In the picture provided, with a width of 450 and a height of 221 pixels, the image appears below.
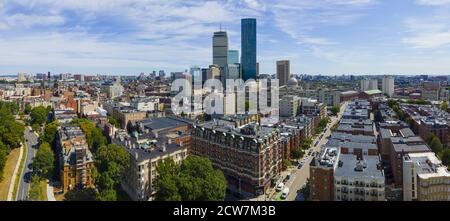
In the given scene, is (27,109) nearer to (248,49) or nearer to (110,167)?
(110,167)

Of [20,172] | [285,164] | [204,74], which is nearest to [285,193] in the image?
[285,164]

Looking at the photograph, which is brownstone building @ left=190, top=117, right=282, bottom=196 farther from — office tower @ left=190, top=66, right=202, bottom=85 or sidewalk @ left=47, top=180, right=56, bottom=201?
office tower @ left=190, top=66, right=202, bottom=85

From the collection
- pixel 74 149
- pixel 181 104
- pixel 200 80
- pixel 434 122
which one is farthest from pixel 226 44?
pixel 74 149

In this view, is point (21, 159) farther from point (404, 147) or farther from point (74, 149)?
point (404, 147)

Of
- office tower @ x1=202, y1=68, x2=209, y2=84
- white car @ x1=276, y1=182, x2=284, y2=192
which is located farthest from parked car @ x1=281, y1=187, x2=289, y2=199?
office tower @ x1=202, y1=68, x2=209, y2=84

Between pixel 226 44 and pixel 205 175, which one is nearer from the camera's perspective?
pixel 205 175

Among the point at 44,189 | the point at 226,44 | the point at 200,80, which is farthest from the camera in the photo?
the point at 226,44

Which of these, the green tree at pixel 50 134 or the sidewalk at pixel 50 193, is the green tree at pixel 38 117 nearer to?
the green tree at pixel 50 134
